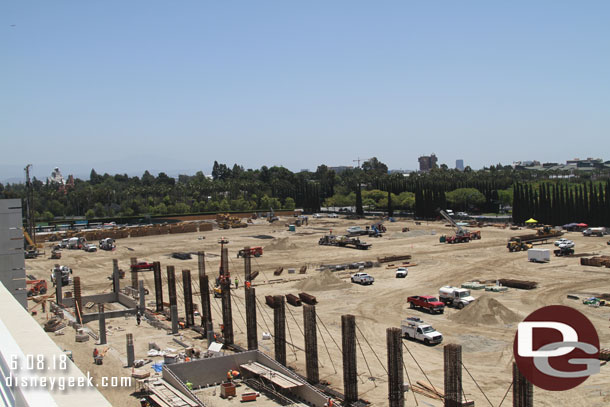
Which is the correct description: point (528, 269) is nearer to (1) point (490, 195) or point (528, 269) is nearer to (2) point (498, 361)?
(2) point (498, 361)

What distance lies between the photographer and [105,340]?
24.5 meters

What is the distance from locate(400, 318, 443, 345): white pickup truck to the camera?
75.0 ft

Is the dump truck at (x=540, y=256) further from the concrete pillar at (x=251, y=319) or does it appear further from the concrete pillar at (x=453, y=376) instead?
the concrete pillar at (x=453, y=376)

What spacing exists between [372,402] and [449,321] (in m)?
10.9

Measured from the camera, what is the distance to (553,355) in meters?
13.6

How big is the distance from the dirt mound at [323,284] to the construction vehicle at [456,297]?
701cm

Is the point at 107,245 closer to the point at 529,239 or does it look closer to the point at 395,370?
the point at 529,239

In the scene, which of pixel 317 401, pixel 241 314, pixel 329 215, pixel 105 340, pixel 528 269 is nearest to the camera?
pixel 317 401

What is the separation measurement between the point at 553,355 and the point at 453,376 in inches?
98.4

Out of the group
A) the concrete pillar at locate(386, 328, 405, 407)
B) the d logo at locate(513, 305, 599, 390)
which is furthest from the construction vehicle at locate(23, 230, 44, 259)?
the d logo at locate(513, 305, 599, 390)

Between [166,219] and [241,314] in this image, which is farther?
[166,219]

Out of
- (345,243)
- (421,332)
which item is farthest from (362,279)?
(345,243)

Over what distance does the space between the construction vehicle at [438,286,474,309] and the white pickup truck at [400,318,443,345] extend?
6071 millimetres

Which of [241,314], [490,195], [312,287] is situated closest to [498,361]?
[241,314]
